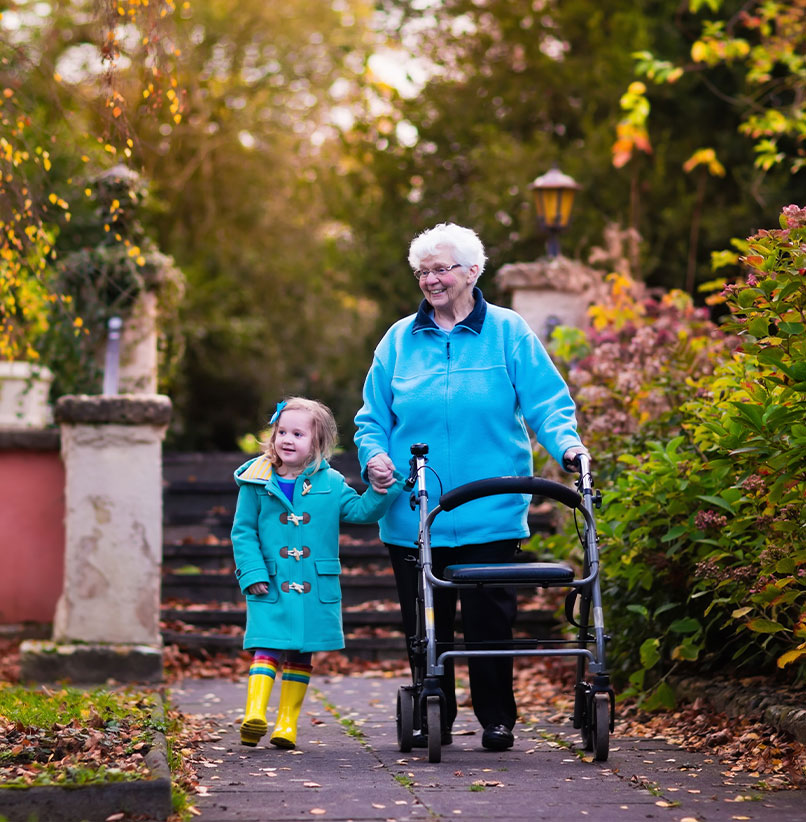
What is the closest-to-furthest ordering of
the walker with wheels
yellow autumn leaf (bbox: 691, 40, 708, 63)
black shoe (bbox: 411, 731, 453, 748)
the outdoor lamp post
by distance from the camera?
the walker with wheels → black shoe (bbox: 411, 731, 453, 748) → yellow autumn leaf (bbox: 691, 40, 708, 63) → the outdoor lamp post

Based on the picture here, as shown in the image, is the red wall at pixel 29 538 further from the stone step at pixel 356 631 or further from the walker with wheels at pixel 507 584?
the walker with wheels at pixel 507 584

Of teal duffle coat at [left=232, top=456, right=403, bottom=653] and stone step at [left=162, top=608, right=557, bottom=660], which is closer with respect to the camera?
teal duffle coat at [left=232, top=456, right=403, bottom=653]

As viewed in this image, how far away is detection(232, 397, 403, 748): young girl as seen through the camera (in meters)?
5.16

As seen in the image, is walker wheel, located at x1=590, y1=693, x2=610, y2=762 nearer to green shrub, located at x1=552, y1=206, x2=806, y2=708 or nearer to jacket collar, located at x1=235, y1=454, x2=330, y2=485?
green shrub, located at x1=552, y1=206, x2=806, y2=708

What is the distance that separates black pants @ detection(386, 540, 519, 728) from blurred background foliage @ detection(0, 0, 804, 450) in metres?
2.40

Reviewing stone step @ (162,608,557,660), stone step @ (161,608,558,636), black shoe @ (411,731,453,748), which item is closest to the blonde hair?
black shoe @ (411,731,453,748)

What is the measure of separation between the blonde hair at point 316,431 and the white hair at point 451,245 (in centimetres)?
70

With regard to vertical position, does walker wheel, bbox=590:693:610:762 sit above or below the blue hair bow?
below

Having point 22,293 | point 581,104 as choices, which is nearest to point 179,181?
point 581,104

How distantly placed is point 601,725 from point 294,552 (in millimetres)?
1364

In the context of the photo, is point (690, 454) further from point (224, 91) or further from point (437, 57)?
point (224, 91)

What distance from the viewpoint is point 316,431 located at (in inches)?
211

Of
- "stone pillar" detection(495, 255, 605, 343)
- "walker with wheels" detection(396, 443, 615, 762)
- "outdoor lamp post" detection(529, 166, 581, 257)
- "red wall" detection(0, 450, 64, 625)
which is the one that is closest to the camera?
"walker with wheels" detection(396, 443, 615, 762)

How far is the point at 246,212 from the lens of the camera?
74.1 ft
